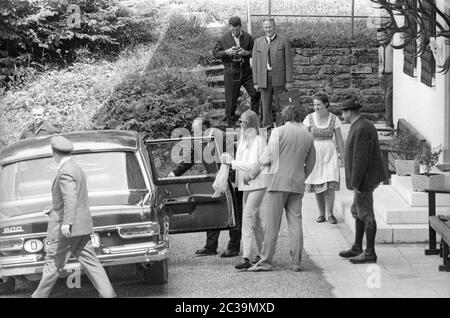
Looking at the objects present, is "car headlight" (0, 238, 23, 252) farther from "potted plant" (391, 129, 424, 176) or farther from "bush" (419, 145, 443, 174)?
"potted plant" (391, 129, 424, 176)

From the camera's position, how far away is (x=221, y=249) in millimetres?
13266

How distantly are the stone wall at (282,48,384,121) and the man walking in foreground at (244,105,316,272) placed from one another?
10213mm

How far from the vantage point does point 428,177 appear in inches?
520

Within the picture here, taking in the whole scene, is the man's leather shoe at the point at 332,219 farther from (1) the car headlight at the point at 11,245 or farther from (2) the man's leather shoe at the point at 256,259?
(1) the car headlight at the point at 11,245

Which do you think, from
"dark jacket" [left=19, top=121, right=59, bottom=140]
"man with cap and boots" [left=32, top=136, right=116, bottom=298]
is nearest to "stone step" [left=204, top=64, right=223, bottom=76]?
"dark jacket" [left=19, top=121, right=59, bottom=140]

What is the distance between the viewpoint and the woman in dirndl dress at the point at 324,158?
14.4 meters

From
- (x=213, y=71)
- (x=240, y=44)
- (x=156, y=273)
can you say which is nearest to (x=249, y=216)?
(x=156, y=273)

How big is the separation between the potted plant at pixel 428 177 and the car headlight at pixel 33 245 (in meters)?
4.73

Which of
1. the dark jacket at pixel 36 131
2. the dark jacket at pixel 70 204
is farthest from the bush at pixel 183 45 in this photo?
the dark jacket at pixel 70 204

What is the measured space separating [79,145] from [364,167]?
3098 mm

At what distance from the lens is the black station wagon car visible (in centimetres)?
1041

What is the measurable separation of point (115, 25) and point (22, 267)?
14.9 m
